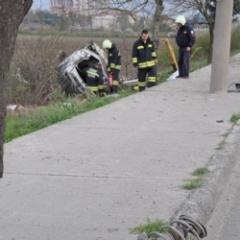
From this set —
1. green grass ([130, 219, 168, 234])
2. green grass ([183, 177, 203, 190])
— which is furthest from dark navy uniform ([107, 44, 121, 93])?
green grass ([130, 219, 168, 234])

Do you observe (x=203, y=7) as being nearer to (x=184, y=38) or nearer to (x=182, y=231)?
(x=184, y=38)

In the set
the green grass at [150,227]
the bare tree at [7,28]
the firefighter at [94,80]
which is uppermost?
the bare tree at [7,28]

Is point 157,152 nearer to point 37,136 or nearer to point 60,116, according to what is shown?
point 37,136

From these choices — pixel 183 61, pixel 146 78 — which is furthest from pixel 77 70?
pixel 183 61

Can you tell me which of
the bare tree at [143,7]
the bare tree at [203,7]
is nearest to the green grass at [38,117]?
the bare tree at [143,7]

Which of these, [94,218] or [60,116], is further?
[60,116]

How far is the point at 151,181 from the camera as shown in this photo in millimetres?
6566

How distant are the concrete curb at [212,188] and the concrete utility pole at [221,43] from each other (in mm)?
5610

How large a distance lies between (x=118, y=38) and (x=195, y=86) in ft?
38.2

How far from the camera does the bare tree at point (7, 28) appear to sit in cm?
319

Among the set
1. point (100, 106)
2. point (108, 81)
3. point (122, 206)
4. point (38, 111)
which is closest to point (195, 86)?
point (108, 81)

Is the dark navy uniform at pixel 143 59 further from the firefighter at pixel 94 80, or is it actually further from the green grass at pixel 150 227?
the green grass at pixel 150 227

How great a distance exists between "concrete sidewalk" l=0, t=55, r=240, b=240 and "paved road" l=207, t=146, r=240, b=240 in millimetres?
399

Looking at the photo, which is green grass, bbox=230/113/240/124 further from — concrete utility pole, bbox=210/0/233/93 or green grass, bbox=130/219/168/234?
green grass, bbox=130/219/168/234
